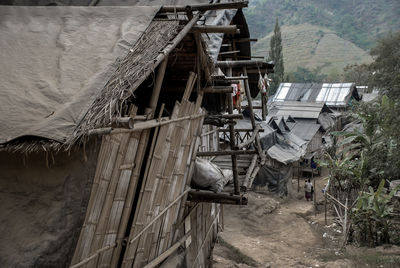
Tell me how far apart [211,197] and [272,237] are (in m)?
8.51

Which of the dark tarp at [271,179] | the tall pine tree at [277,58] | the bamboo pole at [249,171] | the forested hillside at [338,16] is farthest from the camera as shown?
the forested hillside at [338,16]

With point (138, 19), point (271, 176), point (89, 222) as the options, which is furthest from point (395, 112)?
point (271, 176)

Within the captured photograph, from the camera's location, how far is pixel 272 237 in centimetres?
1333

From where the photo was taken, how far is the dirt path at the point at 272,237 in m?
10.7

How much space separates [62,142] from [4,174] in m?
0.73

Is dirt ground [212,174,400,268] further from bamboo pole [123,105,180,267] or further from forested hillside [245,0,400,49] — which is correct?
forested hillside [245,0,400,49]

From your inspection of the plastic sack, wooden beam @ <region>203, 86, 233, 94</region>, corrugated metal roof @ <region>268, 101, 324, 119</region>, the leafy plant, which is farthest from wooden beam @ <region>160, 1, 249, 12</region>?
corrugated metal roof @ <region>268, 101, 324, 119</region>

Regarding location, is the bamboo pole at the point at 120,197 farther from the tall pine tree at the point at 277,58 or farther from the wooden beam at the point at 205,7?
the tall pine tree at the point at 277,58

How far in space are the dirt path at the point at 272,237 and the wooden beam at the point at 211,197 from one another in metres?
4.59

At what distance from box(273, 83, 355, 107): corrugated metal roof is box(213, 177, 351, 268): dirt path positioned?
651 inches

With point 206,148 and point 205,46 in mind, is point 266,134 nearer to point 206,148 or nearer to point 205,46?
point 206,148

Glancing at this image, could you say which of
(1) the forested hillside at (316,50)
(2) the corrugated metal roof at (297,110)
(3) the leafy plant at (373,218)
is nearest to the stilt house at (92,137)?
(3) the leafy plant at (373,218)

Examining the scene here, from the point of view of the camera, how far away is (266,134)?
19.1 meters

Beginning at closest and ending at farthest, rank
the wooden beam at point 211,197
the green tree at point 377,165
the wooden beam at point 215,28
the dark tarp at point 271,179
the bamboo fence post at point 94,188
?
the bamboo fence post at point 94,188 < the wooden beam at point 215,28 < the wooden beam at point 211,197 < the green tree at point 377,165 < the dark tarp at point 271,179
